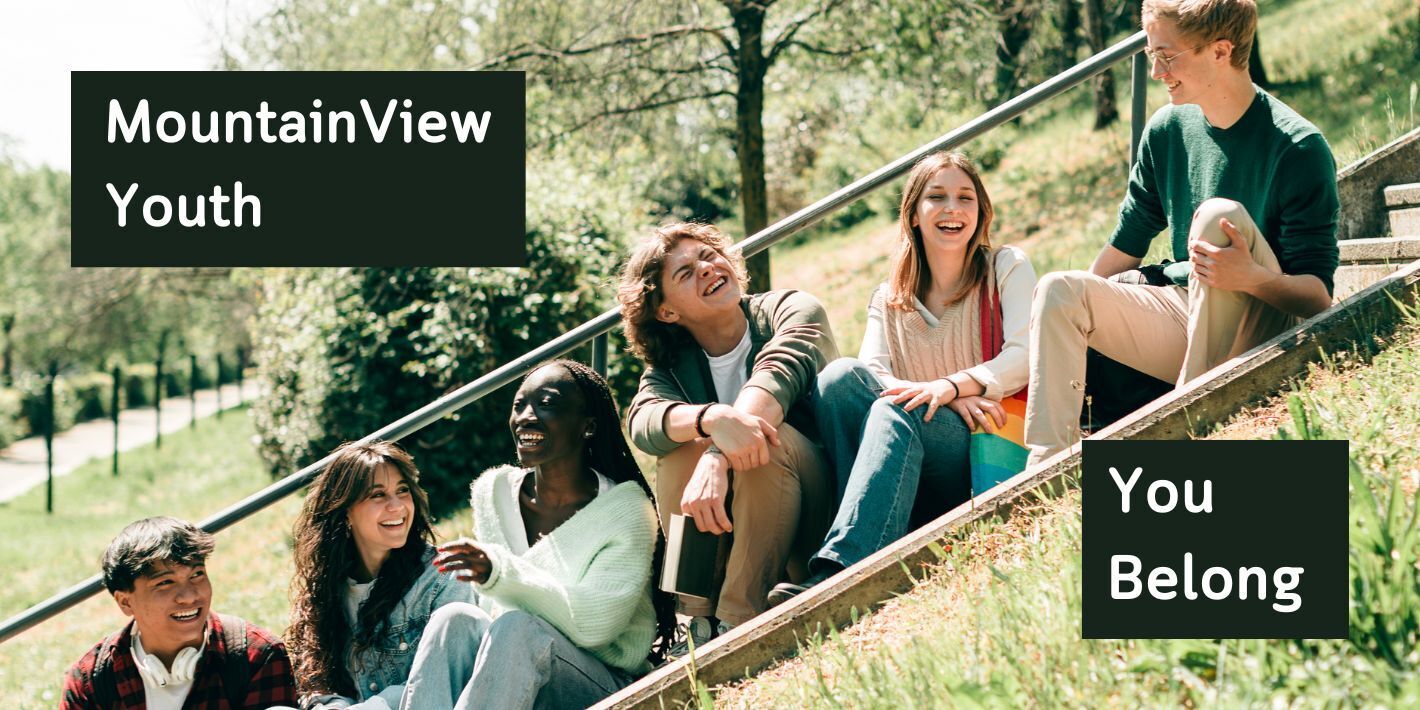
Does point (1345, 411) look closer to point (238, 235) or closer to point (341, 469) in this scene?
point (341, 469)

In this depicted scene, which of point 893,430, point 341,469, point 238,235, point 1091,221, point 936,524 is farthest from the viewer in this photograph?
point 1091,221

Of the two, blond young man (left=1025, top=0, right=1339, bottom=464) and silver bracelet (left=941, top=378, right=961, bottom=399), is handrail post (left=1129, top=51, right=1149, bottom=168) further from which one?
silver bracelet (left=941, top=378, right=961, bottom=399)

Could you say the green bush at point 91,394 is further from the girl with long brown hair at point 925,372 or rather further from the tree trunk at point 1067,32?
the girl with long brown hair at point 925,372

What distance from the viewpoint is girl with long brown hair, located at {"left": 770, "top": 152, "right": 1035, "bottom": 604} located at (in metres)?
3.59

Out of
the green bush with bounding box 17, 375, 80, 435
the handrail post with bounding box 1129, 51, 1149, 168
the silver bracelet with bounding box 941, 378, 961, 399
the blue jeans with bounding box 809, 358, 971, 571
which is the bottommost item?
the green bush with bounding box 17, 375, 80, 435

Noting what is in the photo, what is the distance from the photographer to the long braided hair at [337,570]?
389 centimetres

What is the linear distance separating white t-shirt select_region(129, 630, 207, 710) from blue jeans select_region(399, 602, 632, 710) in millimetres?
666

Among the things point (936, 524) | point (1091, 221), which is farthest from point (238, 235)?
point (1091, 221)

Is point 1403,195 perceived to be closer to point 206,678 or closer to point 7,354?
point 206,678

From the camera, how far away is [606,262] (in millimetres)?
9750

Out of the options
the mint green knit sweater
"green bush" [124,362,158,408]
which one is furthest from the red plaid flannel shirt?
"green bush" [124,362,158,408]

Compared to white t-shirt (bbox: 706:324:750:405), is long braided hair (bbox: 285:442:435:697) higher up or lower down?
lower down

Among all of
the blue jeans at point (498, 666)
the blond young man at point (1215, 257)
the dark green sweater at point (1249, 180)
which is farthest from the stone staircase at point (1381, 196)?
the blue jeans at point (498, 666)

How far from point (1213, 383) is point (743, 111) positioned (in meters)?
6.87
